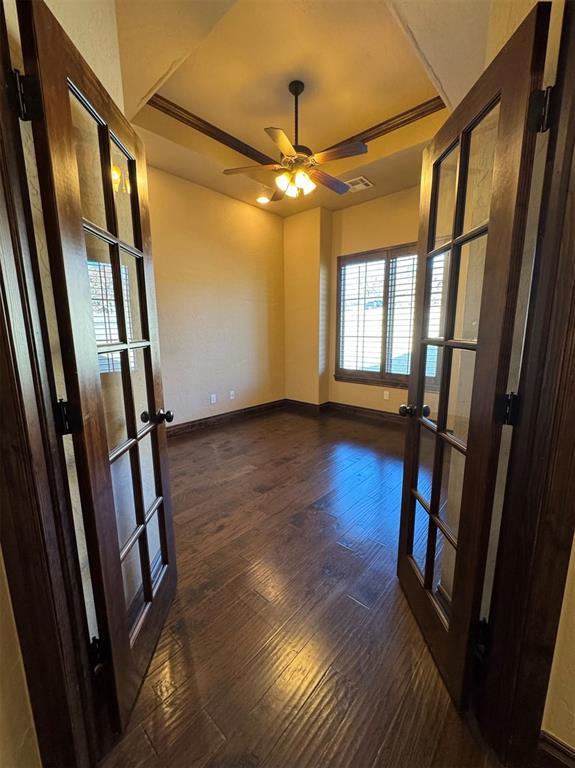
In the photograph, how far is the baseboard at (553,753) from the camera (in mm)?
944

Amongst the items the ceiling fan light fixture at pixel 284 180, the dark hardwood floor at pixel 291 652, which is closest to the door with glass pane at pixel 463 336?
the dark hardwood floor at pixel 291 652

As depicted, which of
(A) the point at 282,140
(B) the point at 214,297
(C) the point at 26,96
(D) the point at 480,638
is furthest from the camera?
(B) the point at 214,297

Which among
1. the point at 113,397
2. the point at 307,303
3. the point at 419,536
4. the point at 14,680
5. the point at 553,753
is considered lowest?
the point at 553,753

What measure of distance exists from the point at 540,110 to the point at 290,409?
4.67 meters

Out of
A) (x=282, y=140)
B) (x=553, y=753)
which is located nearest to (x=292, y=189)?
(x=282, y=140)

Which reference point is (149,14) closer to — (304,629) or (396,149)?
(396,149)

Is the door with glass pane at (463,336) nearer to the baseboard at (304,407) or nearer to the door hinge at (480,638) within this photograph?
the door hinge at (480,638)

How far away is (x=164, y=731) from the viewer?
43.5 inches

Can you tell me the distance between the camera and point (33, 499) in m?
0.77

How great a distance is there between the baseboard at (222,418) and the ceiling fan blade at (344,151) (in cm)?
316

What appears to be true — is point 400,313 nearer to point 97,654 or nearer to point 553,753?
point 553,753

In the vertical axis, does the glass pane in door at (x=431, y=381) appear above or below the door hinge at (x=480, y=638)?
above

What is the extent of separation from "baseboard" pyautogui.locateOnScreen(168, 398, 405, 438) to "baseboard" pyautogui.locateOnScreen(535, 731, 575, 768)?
128 inches

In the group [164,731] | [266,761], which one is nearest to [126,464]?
[164,731]
